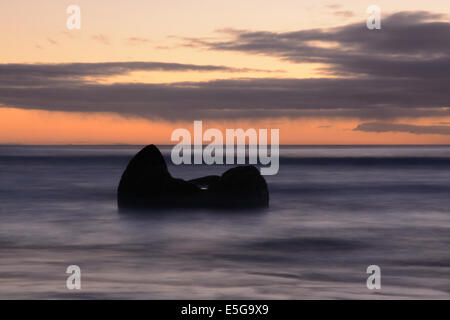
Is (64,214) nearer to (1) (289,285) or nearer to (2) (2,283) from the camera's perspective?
(2) (2,283)

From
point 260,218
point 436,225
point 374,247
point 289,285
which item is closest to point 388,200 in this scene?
point 436,225

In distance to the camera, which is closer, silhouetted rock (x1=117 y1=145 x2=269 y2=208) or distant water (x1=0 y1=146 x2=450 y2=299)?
distant water (x1=0 y1=146 x2=450 y2=299)

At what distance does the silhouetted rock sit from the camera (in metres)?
25.2

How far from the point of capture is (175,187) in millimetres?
26234

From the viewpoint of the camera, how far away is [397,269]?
56.2 ft

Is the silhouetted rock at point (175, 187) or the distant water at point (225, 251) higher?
the silhouetted rock at point (175, 187)

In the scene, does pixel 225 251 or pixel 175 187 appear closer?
pixel 225 251

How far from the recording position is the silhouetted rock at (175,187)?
2525 cm

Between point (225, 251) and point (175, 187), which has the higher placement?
point (175, 187)

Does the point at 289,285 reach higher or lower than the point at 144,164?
lower

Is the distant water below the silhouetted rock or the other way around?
below

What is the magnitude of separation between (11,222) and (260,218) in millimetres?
10934

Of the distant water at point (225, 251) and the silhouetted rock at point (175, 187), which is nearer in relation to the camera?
the distant water at point (225, 251)
